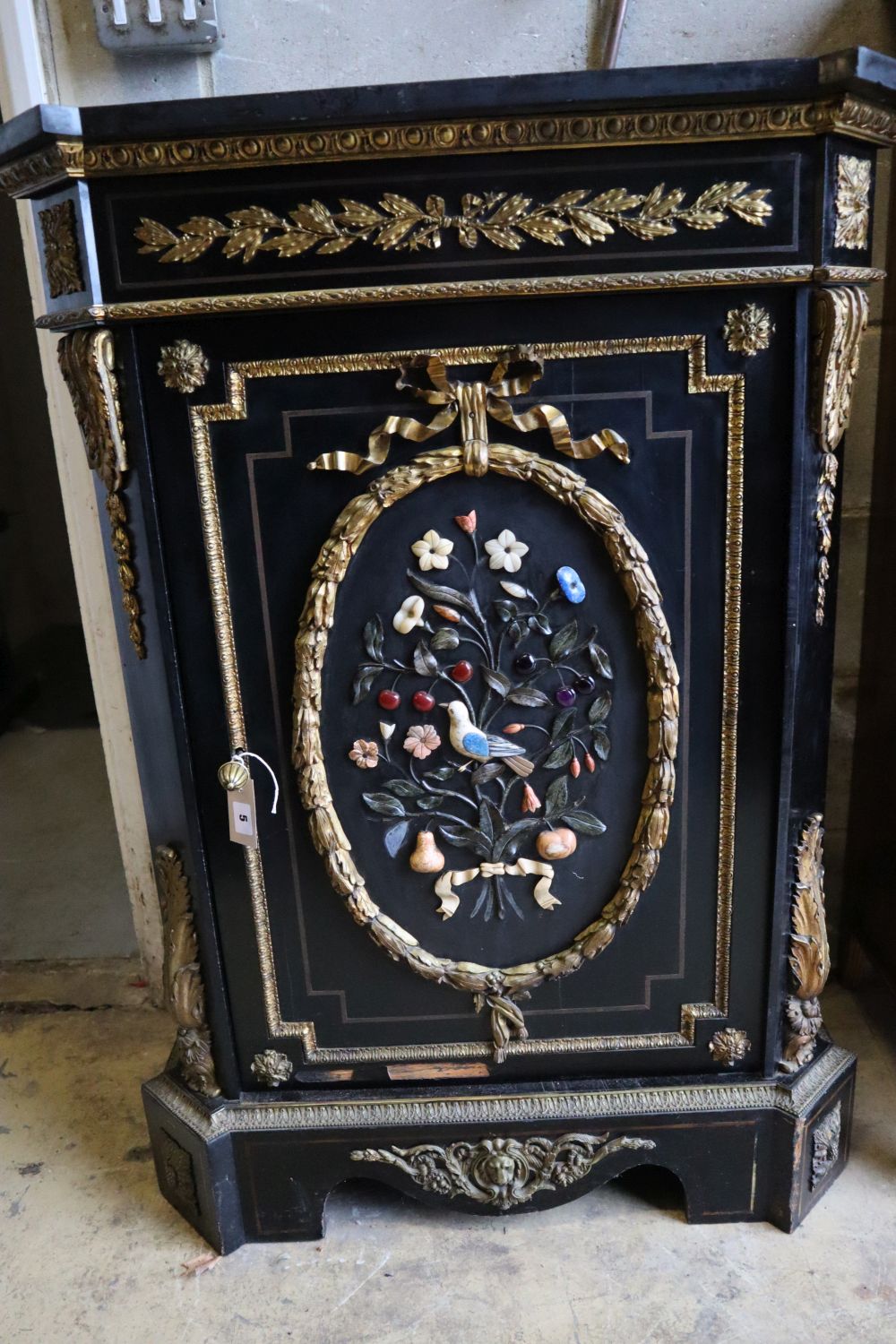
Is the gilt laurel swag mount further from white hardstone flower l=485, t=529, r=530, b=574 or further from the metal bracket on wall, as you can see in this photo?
the metal bracket on wall

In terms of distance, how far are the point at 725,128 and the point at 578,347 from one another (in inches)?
10.0

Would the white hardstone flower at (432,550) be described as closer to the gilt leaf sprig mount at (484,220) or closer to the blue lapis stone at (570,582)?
the blue lapis stone at (570,582)

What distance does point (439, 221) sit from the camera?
42.5 inches

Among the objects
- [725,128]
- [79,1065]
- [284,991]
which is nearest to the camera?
[725,128]

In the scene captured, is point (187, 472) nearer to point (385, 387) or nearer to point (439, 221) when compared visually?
point (385, 387)

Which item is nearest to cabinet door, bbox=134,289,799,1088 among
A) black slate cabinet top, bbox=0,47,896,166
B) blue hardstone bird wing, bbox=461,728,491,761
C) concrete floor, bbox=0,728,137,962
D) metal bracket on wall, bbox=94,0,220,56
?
blue hardstone bird wing, bbox=461,728,491,761

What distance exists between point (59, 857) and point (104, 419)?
172 centimetres

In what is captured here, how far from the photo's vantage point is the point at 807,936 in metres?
1.32

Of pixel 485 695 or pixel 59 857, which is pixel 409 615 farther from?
pixel 59 857

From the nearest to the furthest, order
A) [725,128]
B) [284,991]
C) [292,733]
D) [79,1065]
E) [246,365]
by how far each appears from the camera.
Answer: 1. [725,128]
2. [246,365]
3. [292,733]
4. [284,991]
5. [79,1065]

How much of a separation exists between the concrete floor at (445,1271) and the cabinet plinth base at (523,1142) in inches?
2.4

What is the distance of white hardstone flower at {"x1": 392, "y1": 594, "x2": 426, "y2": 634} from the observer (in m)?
1.21

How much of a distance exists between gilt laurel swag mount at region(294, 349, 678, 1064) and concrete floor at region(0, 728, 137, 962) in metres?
1.13

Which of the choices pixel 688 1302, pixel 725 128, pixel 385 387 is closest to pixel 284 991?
pixel 688 1302
